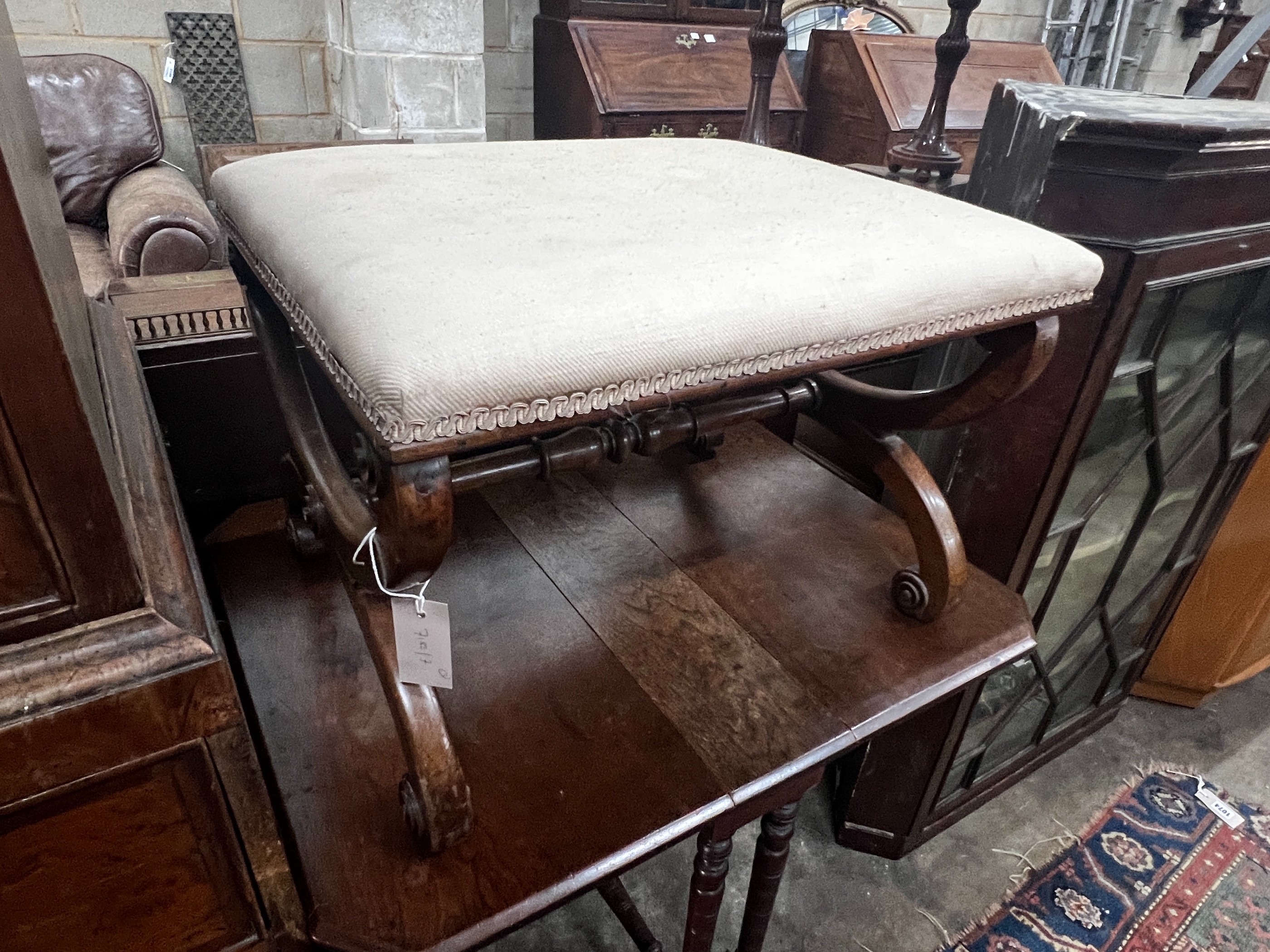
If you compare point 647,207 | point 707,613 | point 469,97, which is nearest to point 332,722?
point 707,613

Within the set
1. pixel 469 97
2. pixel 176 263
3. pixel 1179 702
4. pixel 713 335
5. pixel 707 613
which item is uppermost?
pixel 713 335

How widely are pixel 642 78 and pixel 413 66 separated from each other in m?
0.66

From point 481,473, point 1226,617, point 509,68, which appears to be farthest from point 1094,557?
point 509,68

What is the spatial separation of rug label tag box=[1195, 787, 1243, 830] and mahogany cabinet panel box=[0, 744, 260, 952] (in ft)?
5.02

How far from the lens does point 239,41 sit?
248cm

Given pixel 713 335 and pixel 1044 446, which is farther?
pixel 1044 446

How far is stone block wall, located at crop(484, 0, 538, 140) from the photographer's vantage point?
8.81 ft

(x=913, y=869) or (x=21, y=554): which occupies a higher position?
(x=21, y=554)

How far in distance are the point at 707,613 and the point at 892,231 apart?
359mm

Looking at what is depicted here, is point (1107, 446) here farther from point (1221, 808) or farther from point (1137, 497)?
point (1221, 808)

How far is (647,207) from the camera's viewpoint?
22.1 inches

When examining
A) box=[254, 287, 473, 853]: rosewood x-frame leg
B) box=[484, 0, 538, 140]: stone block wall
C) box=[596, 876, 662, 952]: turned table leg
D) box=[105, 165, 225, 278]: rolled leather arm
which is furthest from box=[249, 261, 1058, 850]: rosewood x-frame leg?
box=[484, 0, 538, 140]: stone block wall

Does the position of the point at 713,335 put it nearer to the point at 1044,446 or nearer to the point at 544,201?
the point at 544,201

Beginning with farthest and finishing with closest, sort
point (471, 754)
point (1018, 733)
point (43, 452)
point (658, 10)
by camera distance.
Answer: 1. point (658, 10)
2. point (1018, 733)
3. point (471, 754)
4. point (43, 452)
